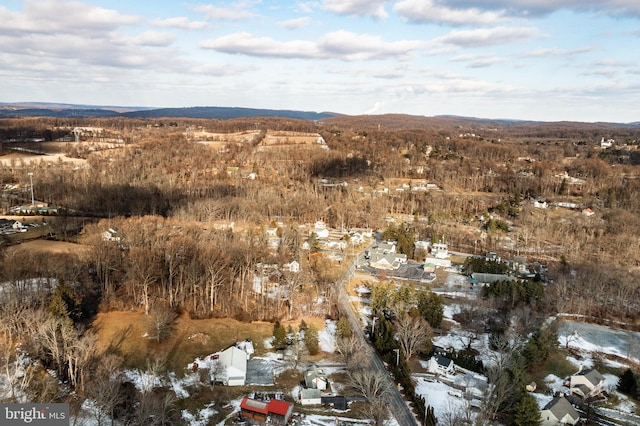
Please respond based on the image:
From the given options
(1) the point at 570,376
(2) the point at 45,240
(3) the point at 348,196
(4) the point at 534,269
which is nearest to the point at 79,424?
(1) the point at 570,376

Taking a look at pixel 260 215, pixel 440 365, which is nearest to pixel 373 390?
pixel 440 365

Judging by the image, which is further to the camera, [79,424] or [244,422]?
[244,422]

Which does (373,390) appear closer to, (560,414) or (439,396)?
(439,396)

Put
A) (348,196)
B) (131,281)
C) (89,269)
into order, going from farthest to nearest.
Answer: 1. (348,196)
2. (89,269)
3. (131,281)

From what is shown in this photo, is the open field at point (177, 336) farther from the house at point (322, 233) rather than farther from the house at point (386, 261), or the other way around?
the house at point (322, 233)

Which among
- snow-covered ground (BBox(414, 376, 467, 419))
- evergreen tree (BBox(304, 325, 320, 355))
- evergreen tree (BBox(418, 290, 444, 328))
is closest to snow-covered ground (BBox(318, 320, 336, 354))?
evergreen tree (BBox(304, 325, 320, 355))

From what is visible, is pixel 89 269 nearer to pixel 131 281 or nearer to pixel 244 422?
pixel 131 281

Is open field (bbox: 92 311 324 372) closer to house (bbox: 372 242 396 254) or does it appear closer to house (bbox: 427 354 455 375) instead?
house (bbox: 427 354 455 375)

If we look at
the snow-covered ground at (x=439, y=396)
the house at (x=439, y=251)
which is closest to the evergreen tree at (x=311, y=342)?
the snow-covered ground at (x=439, y=396)
